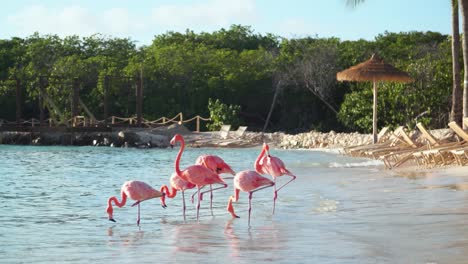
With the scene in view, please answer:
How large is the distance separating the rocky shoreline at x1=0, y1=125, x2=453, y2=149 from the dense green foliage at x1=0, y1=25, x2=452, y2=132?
7.22ft

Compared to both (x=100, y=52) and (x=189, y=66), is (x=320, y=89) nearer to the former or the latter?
(x=189, y=66)

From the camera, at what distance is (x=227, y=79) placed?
40594 mm

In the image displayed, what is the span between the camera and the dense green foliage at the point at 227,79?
125ft

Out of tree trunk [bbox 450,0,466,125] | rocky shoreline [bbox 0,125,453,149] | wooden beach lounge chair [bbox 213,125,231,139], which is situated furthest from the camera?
wooden beach lounge chair [bbox 213,125,231,139]

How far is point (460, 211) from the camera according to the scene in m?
8.91

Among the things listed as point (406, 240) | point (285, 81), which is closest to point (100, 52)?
point (285, 81)

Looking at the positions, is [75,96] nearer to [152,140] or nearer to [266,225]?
[152,140]

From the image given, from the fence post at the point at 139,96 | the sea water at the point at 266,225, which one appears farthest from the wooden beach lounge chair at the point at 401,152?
the fence post at the point at 139,96

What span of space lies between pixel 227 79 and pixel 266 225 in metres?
31.8

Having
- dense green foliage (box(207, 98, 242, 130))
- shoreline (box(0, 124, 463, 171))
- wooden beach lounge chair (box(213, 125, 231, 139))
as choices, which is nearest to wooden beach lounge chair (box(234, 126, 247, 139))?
shoreline (box(0, 124, 463, 171))

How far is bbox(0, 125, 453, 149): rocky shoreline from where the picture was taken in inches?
1259

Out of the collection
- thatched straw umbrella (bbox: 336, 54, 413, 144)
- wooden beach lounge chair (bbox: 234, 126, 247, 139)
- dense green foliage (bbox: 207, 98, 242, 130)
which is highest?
thatched straw umbrella (bbox: 336, 54, 413, 144)

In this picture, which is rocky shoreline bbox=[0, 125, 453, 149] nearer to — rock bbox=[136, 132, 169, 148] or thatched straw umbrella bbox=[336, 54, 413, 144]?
rock bbox=[136, 132, 169, 148]

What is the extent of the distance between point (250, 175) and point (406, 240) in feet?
8.37
